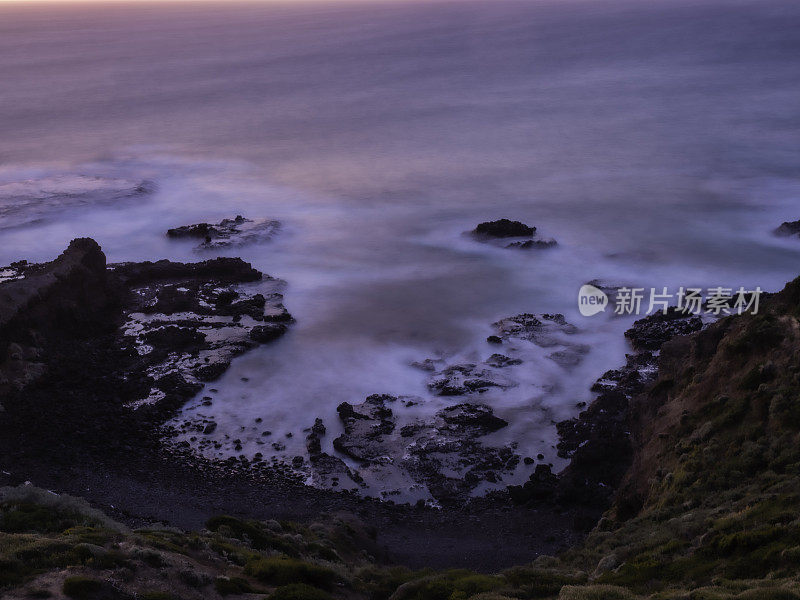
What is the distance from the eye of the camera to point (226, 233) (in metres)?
70.3

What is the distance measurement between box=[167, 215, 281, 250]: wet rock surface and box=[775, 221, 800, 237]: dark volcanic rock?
44129mm

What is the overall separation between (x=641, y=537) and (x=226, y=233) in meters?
52.8

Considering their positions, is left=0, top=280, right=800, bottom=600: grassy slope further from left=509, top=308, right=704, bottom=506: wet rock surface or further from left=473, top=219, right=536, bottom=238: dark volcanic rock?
left=473, top=219, right=536, bottom=238: dark volcanic rock

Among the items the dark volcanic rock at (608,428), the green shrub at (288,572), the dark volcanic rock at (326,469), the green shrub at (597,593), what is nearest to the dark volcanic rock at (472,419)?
the dark volcanic rock at (608,428)

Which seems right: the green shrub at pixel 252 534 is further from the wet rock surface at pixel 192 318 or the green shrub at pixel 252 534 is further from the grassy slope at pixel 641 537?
the wet rock surface at pixel 192 318

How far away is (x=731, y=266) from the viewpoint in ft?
202

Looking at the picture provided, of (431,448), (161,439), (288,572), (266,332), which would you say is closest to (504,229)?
(266,332)

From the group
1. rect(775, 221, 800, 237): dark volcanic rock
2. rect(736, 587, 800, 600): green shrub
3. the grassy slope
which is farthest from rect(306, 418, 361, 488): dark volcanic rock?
rect(775, 221, 800, 237): dark volcanic rock

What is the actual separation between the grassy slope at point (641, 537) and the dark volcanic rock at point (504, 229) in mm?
34178

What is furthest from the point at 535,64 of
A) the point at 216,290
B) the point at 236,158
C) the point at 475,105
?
the point at 216,290

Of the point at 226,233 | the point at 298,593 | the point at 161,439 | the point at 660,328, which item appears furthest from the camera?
the point at 226,233

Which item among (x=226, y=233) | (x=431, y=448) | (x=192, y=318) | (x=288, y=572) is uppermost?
(x=226, y=233)

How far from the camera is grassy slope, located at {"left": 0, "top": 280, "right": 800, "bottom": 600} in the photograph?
64.6 feet

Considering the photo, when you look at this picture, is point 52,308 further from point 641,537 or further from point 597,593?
point 597,593
